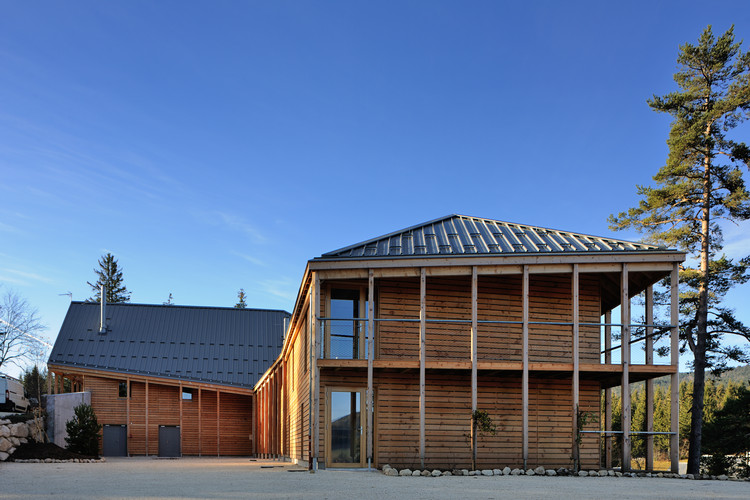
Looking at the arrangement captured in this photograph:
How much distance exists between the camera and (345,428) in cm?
1680

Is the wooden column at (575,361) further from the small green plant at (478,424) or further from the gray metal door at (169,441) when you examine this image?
the gray metal door at (169,441)

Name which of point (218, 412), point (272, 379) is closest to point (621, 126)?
point (272, 379)

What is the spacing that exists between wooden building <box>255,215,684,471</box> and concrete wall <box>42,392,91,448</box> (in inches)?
508

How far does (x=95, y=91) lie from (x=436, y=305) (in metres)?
11.3

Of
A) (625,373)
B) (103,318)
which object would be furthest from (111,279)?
(625,373)

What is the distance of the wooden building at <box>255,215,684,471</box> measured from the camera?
16578 mm

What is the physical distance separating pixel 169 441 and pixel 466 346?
2066cm

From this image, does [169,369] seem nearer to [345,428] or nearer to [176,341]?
[176,341]

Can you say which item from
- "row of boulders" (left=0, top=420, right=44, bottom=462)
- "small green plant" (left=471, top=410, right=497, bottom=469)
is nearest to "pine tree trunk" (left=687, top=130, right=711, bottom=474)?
"small green plant" (left=471, top=410, right=497, bottom=469)

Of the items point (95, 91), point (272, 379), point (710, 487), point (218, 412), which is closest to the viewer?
point (710, 487)

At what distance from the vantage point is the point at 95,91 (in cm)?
2000

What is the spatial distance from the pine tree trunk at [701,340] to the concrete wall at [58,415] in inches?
890

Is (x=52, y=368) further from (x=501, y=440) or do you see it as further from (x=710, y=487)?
(x=710, y=487)

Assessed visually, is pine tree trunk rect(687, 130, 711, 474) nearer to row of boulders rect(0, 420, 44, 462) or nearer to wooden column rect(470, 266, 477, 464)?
wooden column rect(470, 266, 477, 464)
